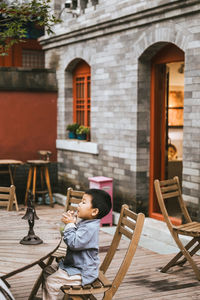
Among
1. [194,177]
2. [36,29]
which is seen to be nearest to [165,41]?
[194,177]

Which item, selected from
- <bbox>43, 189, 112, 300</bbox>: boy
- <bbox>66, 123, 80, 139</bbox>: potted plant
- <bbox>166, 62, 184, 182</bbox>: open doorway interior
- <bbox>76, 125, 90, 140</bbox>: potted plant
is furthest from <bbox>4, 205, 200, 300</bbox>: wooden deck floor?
<bbox>66, 123, 80, 139</bbox>: potted plant

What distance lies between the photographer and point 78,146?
9641 mm

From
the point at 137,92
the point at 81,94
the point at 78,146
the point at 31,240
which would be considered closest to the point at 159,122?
the point at 137,92

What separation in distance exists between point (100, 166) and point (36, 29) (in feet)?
23.3

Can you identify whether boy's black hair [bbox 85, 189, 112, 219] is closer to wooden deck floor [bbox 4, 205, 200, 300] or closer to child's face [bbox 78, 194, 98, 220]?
child's face [bbox 78, 194, 98, 220]

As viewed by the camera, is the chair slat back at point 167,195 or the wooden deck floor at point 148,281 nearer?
the wooden deck floor at point 148,281

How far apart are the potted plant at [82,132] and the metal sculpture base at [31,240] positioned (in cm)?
592

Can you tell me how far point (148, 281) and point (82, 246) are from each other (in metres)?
2.00

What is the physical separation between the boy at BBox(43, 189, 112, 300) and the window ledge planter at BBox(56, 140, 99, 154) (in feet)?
17.8

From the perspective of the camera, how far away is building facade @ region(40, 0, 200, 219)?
665 cm

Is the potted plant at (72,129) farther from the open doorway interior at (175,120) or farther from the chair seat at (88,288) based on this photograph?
the chair seat at (88,288)

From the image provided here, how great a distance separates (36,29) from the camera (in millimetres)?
14445

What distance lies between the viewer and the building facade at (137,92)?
21.8ft

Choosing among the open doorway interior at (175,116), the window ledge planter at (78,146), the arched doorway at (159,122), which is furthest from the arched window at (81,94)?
the arched doorway at (159,122)
